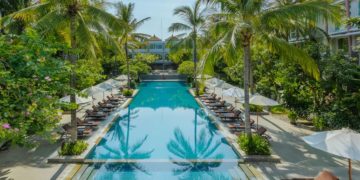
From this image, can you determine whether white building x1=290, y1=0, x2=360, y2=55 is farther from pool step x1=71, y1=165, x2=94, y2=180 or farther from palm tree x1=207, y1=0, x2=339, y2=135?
pool step x1=71, y1=165, x2=94, y2=180

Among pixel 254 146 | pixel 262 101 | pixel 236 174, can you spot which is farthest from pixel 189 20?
pixel 236 174

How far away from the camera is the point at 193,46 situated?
106 ft

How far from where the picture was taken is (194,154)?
14469 millimetres

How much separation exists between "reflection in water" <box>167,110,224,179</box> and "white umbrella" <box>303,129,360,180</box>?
4.34m

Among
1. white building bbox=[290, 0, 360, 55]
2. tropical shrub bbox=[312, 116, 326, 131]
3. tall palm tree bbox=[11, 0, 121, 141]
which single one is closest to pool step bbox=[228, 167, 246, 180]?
tall palm tree bbox=[11, 0, 121, 141]

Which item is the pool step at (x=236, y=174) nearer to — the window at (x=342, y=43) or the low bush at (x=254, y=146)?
the low bush at (x=254, y=146)

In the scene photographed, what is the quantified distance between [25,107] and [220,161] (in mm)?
8456

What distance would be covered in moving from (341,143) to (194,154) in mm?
7285

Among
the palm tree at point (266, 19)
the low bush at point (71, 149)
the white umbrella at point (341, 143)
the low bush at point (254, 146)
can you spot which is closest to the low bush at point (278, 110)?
the low bush at point (254, 146)

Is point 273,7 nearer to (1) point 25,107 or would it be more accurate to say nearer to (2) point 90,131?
(1) point 25,107

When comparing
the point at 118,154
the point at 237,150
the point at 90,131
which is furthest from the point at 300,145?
the point at 90,131

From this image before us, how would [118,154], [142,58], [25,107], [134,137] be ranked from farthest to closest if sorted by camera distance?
[142,58] < [134,137] < [118,154] < [25,107]

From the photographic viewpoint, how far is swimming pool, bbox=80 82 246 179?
466 inches

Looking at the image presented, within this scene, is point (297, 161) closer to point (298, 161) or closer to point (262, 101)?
point (298, 161)
